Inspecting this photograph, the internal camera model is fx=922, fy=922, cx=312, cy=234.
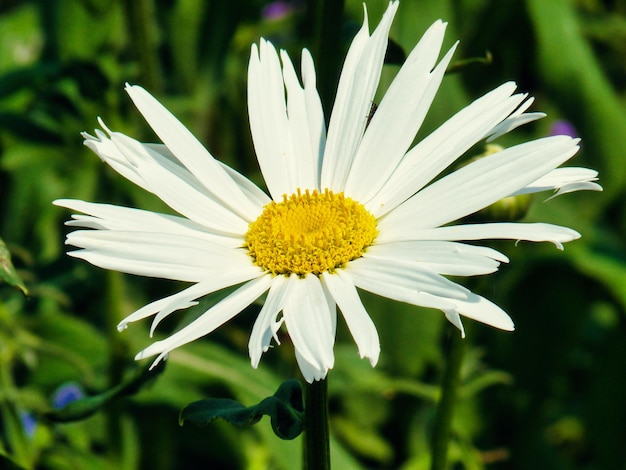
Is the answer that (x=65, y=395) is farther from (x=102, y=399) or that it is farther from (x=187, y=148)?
(x=187, y=148)

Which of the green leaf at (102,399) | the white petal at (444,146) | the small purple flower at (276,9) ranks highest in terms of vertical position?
the small purple flower at (276,9)

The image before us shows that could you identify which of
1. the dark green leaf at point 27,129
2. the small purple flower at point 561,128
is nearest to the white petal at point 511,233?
the dark green leaf at point 27,129

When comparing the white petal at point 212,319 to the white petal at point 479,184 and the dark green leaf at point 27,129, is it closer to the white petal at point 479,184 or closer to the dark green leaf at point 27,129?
the white petal at point 479,184

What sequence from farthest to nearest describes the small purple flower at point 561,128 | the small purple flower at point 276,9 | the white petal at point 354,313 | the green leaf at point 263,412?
the small purple flower at point 276,9, the small purple flower at point 561,128, the green leaf at point 263,412, the white petal at point 354,313

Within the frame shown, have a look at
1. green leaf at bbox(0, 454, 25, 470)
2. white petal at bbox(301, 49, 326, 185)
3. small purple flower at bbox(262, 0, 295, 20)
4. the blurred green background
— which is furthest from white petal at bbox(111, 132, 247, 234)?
small purple flower at bbox(262, 0, 295, 20)

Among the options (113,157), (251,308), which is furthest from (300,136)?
(251,308)

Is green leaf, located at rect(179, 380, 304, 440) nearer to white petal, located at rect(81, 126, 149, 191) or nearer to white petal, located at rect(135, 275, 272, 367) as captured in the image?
white petal, located at rect(135, 275, 272, 367)
